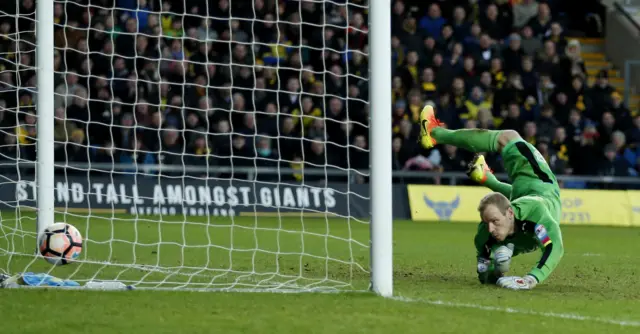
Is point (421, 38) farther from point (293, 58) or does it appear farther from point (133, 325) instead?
point (133, 325)

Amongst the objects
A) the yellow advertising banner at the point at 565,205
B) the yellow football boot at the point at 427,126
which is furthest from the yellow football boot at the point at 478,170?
the yellow advertising banner at the point at 565,205

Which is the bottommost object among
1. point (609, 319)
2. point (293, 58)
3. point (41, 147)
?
point (609, 319)

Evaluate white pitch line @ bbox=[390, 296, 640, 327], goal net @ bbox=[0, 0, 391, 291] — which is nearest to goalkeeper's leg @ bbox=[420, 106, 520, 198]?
white pitch line @ bbox=[390, 296, 640, 327]

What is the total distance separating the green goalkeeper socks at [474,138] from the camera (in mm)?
9047

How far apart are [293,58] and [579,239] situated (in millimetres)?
4852

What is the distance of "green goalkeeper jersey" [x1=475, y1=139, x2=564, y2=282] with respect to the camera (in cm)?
814

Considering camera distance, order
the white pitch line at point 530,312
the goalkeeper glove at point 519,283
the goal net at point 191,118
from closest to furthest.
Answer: the white pitch line at point 530,312 → the goalkeeper glove at point 519,283 → the goal net at point 191,118

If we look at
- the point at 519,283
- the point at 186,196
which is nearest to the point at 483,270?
the point at 519,283

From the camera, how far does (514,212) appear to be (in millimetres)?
8203

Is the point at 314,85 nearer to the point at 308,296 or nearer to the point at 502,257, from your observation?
the point at 502,257

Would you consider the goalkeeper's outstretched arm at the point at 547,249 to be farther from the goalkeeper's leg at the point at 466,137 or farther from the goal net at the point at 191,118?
the goal net at the point at 191,118

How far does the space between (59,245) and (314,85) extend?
8.02m

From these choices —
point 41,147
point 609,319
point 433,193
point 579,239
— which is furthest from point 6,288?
point 433,193

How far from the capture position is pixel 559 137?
18.7 m
